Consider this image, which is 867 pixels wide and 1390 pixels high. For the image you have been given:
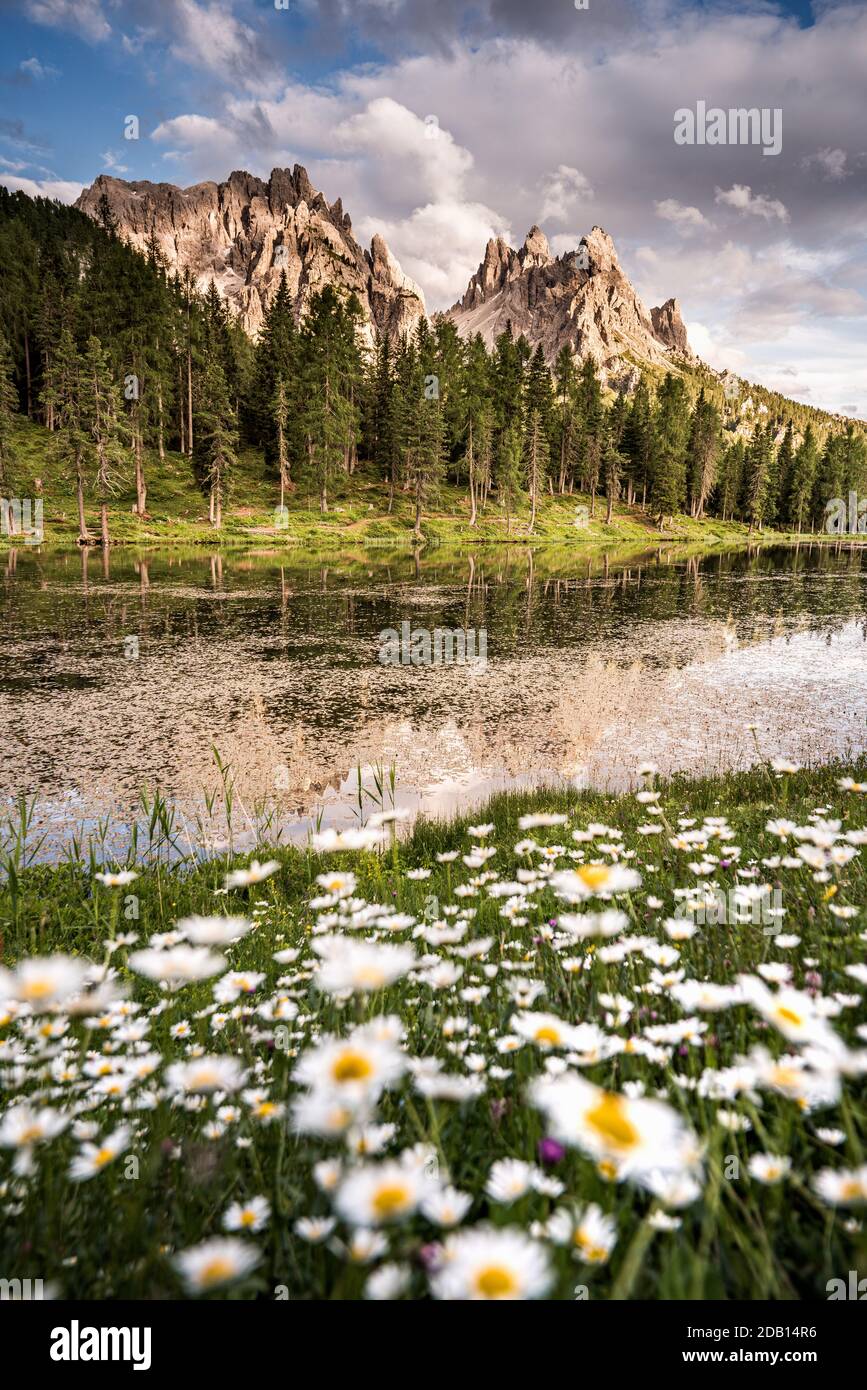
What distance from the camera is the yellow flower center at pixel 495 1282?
848 mm

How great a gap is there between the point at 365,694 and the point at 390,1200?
552 inches

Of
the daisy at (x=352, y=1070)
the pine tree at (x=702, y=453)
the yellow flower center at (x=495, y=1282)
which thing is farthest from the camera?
the pine tree at (x=702, y=453)

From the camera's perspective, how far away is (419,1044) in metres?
2.49

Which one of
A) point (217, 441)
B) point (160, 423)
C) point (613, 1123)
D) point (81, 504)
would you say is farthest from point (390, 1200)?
point (160, 423)

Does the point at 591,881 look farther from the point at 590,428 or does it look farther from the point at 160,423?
the point at 590,428

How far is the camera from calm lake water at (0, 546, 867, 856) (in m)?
9.78

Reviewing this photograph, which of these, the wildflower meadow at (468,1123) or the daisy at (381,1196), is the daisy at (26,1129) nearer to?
the wildflower meadow at (468,1123)

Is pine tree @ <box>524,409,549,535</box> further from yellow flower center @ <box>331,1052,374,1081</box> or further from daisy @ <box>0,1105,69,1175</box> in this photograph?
yellow flower center @ <box>331,1052,374,1081</box>

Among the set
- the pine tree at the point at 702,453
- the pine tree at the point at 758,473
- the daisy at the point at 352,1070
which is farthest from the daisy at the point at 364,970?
the pine tree at the point at 758,473

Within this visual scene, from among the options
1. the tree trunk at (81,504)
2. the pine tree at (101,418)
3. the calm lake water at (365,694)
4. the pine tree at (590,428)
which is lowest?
the calm lake water at (365,694)

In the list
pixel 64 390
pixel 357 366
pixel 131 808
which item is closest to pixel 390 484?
pixel 357 366

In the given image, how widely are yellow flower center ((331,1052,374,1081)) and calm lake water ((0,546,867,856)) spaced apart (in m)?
7.13

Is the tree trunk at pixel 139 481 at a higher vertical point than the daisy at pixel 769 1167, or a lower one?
higher
